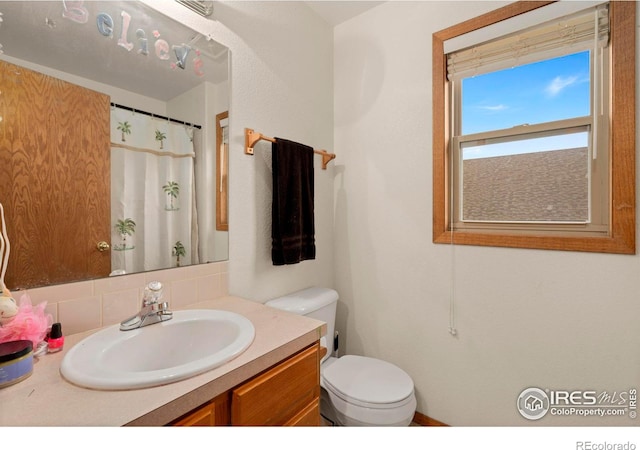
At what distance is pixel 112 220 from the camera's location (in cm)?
95

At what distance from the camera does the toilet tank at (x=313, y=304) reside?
4.50 ft

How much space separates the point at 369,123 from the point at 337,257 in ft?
2.81

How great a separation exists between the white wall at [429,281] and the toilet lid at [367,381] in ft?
0.86

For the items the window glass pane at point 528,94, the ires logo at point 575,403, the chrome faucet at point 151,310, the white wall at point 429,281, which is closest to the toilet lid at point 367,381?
the white wall at point 429,281

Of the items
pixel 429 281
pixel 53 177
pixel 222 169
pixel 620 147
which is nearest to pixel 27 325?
pixel 53 177

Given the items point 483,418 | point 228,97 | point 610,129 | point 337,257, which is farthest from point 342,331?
point 610,129

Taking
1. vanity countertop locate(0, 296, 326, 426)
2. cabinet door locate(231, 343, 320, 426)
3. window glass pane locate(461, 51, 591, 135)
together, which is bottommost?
cabinet door locate(231, 343, 320, 426)

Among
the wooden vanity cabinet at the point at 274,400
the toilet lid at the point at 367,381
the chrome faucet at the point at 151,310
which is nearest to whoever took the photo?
the wooden vanity cabinet at the point at 274,400

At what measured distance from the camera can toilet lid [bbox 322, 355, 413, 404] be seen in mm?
1209

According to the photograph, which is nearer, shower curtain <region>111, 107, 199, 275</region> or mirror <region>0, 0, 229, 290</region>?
mirror <region>0, 0, 229, 290</region>

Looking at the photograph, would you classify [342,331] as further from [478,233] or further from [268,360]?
[268,360]

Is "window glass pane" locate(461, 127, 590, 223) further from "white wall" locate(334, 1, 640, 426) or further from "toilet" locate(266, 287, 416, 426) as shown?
"toilet" locate(266, 287, 416, 426)

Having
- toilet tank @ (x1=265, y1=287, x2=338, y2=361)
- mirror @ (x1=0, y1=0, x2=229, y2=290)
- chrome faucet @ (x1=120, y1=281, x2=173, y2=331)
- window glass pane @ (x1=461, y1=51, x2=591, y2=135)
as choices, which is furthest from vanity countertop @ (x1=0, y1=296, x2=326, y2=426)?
window glass pane @ (x1=461, y1=51, x2=591, y2=135)

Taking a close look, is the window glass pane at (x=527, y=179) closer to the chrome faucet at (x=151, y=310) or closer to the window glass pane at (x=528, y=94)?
the window glass pane at (x=528, y=94)
